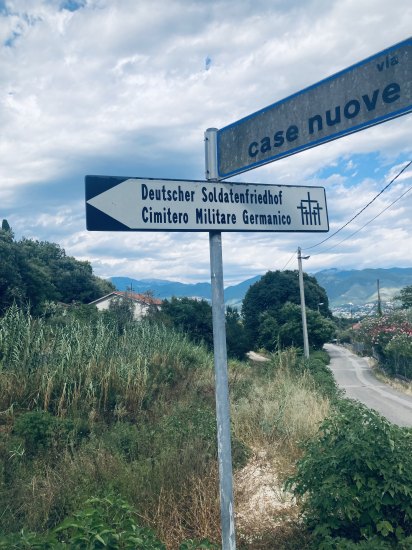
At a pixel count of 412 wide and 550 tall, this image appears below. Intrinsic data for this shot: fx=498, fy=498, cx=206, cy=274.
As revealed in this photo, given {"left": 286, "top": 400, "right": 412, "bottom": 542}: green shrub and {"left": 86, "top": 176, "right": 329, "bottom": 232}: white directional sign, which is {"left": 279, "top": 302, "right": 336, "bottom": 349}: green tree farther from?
{"left": 86, "top": 176, "right": 329, "bottom": 232}: white directional sign

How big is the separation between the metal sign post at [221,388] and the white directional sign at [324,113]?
0.18 m

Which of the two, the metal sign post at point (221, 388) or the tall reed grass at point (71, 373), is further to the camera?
the tall reed grass at point (71, 373)

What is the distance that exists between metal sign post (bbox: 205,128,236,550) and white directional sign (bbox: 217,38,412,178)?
18 cm

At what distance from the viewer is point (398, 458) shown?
3504 mm

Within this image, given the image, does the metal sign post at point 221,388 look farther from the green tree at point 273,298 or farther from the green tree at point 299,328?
the green tree at point 273,298

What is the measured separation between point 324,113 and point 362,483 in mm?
2460

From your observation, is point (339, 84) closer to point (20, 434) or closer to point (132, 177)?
point (132, 177)

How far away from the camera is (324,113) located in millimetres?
2467

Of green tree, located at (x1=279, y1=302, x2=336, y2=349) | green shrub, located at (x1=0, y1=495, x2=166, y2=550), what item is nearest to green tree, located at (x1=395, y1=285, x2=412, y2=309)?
green tree, located at (x1=279, y1=302, x2=336, y2=349)

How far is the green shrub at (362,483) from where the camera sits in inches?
132

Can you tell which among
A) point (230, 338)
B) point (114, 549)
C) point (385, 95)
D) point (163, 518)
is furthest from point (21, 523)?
point (230, 338)

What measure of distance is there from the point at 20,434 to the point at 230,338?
2175 centimetres

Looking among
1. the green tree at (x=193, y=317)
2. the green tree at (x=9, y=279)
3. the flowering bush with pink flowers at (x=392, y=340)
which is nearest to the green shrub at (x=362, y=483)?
the green tree at (x=193, y=317)

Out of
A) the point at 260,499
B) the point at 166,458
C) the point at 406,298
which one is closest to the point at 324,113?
the point at 166,458
